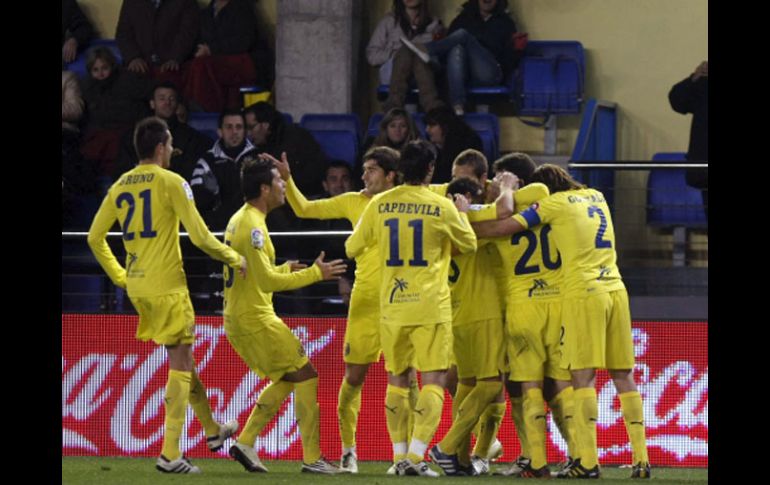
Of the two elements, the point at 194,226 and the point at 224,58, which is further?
the point at 224,58

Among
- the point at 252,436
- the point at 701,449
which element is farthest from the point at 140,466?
the point at 701,449

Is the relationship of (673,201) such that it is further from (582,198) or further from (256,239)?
(256,239)

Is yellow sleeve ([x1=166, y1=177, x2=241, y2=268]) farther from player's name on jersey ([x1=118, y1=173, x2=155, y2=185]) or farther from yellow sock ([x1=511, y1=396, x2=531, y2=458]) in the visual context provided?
yellow sock ([x1=511, y1=396, x2=531, y2=458])

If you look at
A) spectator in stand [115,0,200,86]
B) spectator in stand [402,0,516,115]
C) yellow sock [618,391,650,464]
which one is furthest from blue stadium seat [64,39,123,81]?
yellow sock [618,391,650,464]

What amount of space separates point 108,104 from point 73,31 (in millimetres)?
1570

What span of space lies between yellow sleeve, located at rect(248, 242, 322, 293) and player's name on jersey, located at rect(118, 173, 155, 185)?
77 cm

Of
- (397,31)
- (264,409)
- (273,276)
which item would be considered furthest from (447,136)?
(264,409)

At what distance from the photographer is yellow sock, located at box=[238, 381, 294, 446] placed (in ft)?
28.5

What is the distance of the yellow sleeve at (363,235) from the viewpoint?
8250mm

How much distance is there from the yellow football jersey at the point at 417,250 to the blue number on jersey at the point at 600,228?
78 centimetres

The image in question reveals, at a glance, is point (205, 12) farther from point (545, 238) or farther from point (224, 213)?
point (545, 238)

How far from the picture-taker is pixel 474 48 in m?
13.9

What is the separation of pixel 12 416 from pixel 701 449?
21.2ft

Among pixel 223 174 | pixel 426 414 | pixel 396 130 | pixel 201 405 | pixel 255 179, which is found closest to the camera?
pixel 426 414
